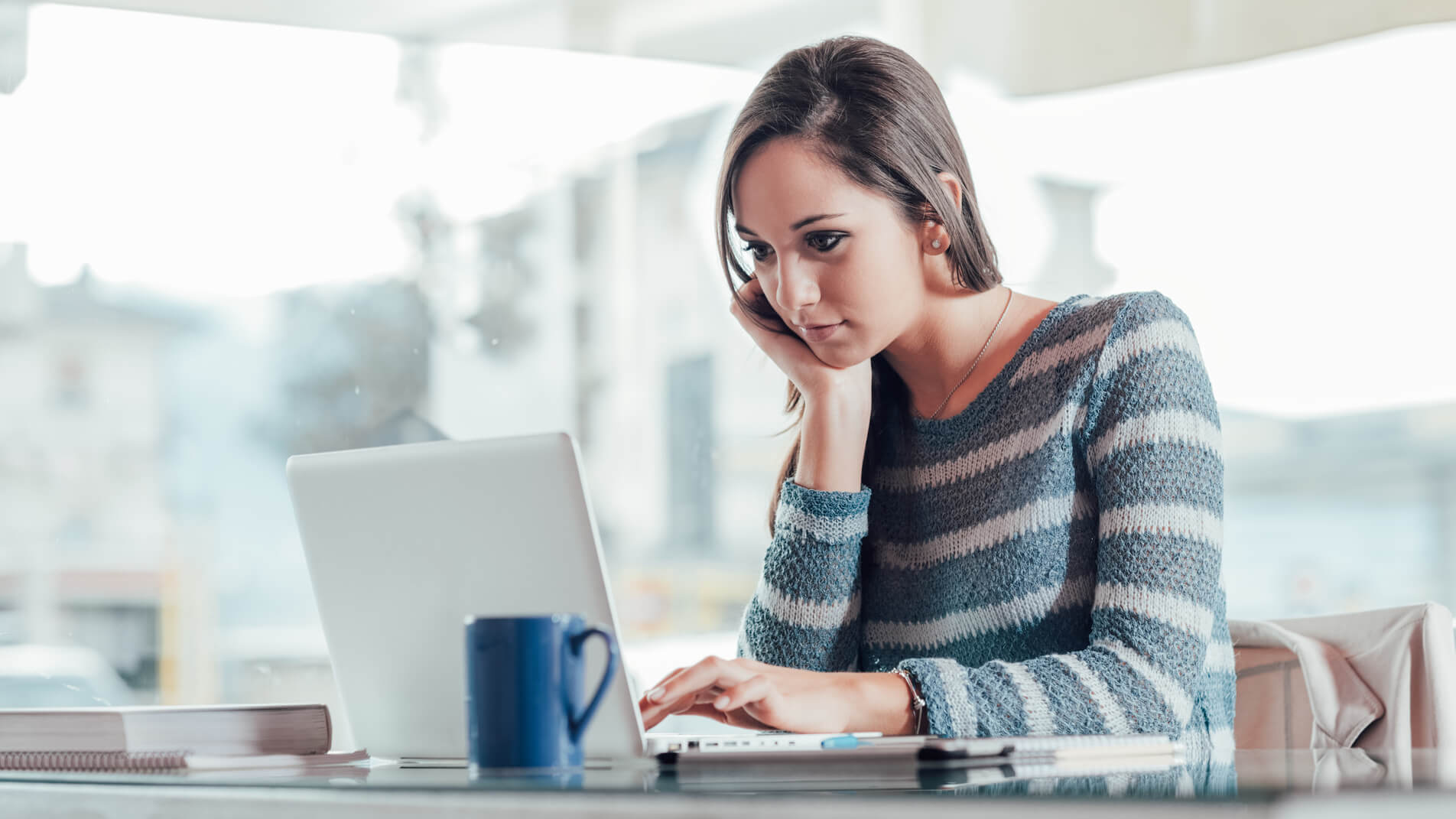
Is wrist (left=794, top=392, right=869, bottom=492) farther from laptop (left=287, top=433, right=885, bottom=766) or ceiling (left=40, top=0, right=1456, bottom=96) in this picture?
ceiling (left=40, top=0, right=1456, bottom=96)

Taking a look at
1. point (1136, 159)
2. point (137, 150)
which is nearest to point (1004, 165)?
point (1136, 159)

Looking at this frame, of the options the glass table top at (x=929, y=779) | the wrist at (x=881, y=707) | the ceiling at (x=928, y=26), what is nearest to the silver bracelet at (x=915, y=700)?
the wrist at (x=881, y=707)

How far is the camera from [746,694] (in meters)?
0.88

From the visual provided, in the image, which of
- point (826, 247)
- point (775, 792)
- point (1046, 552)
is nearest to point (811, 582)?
point (1046, 552)

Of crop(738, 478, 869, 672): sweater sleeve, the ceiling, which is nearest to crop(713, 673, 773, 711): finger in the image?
crop(738, 478, 869, 672): sweater sleeve

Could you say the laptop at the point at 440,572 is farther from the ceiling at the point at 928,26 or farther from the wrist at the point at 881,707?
the ceiling at the point at 928,26

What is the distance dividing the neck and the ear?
66 millimetres

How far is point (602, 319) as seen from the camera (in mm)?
2496

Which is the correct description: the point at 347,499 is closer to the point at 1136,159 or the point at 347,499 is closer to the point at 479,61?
the point at 479,61

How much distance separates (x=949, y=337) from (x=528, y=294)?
1.20 meters

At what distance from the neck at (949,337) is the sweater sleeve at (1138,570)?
19 cm

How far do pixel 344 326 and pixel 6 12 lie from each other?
0.75 meters

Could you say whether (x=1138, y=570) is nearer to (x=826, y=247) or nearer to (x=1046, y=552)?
(x=1046, y=552)

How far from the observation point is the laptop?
769 millimetres
